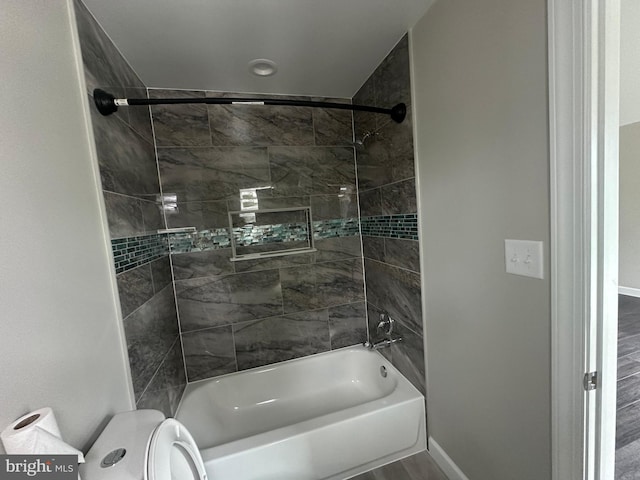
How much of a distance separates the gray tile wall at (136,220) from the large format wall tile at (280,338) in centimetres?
48

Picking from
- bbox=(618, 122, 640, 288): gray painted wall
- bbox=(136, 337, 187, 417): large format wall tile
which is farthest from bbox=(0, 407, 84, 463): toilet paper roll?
bbox=(618, 122, 640, 288): gray painted wall

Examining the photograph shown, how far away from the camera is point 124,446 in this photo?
79 centimetres

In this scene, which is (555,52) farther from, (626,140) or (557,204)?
(626,140)

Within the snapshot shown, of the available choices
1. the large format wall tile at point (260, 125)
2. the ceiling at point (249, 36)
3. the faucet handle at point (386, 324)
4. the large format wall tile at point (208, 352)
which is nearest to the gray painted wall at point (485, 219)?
the ceiling at point (249, 36)

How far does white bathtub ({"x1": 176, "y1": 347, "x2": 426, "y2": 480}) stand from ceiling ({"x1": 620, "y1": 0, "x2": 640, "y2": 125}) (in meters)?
2.40

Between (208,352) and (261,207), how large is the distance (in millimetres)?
1208

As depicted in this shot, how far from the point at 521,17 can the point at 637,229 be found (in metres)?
4.39

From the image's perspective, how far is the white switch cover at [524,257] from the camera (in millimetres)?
884

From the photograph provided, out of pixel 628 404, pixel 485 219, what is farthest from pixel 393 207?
pixel 628 404

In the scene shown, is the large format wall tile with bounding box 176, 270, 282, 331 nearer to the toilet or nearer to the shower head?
the toilet

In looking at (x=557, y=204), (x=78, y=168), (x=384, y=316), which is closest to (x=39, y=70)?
(x=78, y=168)

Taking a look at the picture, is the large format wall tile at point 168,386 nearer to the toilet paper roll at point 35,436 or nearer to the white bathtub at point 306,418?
the white bathtub at point 306,418

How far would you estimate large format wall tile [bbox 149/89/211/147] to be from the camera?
72.1 inches

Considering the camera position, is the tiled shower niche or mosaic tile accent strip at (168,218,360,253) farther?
mosaic tile accent strip at (168,218,360,253)
